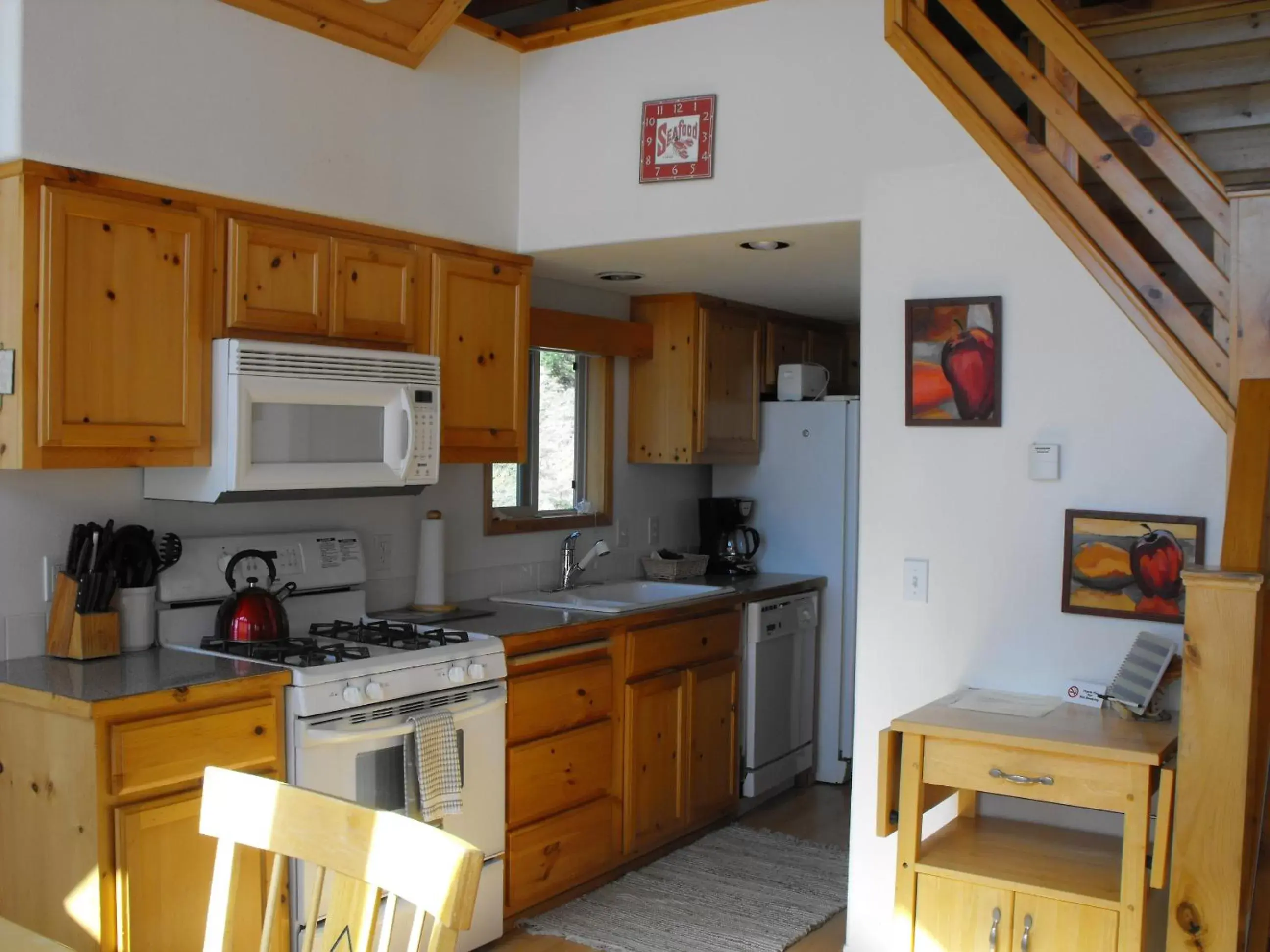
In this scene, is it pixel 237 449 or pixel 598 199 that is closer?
pixel 237 449

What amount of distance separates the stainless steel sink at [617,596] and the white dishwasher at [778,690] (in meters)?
0.25

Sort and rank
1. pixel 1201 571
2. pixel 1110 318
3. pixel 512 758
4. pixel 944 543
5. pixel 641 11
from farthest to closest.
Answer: pixel 641 11 < pixel 512 758 < pixel 944 543 < pixel 1110 318 < pixel 1201 571

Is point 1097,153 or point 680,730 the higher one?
point 1097,153

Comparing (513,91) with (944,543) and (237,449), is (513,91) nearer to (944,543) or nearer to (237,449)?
(237,449)

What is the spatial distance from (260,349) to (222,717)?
0.94 m

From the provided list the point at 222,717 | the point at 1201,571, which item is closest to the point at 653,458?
the point at 222,717

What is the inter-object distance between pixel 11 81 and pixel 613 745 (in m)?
2.58

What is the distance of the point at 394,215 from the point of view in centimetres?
358

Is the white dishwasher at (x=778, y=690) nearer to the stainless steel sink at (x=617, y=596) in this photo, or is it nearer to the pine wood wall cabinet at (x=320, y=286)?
the stainless steel sink at (x=617, y=596)

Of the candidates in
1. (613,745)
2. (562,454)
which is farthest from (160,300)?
(562,454)

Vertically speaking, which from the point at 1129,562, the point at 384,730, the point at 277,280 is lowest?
the point at 384,730

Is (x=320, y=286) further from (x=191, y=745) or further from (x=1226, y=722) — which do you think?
(x=1226, y=722)

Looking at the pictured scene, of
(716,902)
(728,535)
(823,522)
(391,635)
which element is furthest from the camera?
(728,535)

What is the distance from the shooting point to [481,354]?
12.7 feet
